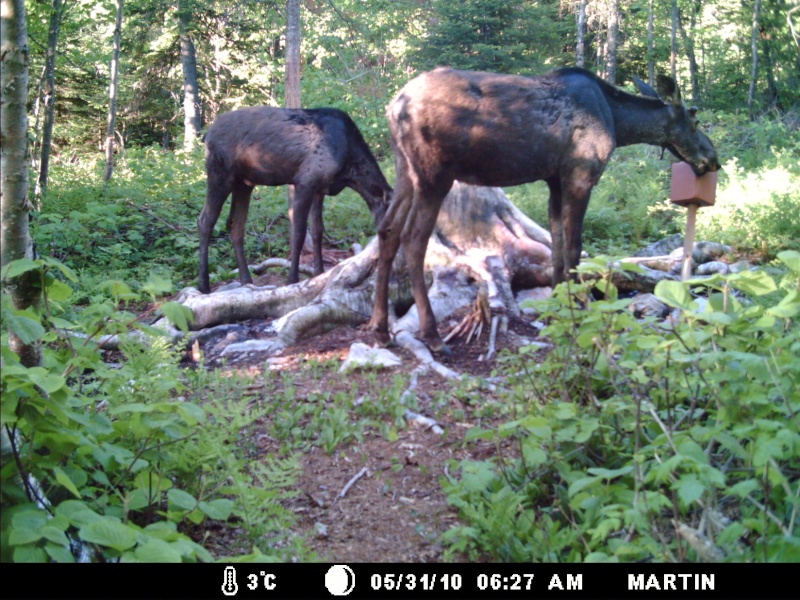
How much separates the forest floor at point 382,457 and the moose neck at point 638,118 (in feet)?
7.27

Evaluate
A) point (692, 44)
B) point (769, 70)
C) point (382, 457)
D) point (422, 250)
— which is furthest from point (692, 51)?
point (382, 457)

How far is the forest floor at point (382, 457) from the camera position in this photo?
399 cm

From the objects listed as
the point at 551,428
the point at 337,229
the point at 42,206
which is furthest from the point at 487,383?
the point at 42,206

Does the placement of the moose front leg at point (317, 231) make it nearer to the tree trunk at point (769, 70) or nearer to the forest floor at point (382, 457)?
the forest floor at point (382, 457)

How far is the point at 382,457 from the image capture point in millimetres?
4996

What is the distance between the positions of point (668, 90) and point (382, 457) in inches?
191

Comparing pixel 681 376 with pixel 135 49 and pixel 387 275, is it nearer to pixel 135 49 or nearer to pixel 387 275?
pixel 387 275

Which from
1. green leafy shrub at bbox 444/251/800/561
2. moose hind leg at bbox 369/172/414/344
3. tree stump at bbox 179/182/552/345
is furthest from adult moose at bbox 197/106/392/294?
green leafy shrub at bbox 444/251/800/561

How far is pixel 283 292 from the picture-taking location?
864 centimetres

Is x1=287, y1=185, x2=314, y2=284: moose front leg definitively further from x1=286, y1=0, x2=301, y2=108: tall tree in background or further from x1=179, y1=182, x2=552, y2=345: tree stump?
x1=286, y1=0, x2=301, y2=108: tall tree in background

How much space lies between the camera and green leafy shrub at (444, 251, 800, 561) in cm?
296

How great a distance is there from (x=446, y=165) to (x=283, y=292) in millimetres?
2868
